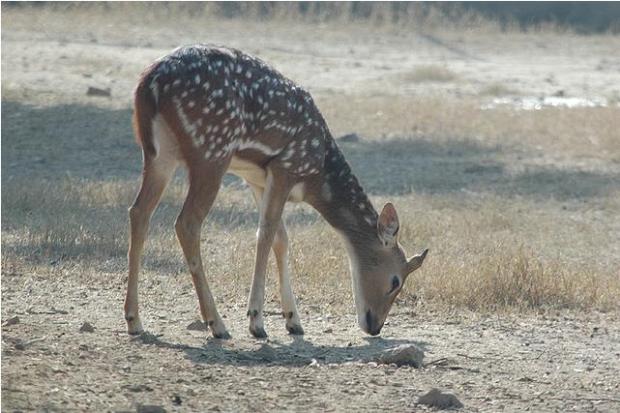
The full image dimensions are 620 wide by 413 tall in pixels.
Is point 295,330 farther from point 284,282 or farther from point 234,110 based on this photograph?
point 234,110

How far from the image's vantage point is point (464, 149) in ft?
62.1

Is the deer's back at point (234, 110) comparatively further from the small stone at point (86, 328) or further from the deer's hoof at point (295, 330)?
the small stone at point (86, 328)

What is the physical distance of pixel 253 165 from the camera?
9.45 meters

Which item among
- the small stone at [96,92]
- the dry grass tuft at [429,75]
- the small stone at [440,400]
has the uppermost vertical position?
the small stone at [440,400]

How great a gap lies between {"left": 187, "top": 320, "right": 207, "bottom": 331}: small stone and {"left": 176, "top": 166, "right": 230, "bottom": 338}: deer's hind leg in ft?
0.72

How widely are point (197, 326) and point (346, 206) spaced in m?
1.35

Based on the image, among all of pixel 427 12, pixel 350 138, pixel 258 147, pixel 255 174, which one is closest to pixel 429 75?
pixel 350 138

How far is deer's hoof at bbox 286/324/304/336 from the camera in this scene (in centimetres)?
955

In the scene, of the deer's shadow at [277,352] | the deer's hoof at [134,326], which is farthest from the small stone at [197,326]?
the deer's hoof at [134,326]

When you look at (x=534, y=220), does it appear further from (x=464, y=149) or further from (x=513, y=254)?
(x=464, y=149)

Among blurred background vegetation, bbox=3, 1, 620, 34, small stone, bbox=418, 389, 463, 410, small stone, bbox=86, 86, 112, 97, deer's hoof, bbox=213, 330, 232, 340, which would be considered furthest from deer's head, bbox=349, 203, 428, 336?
blurred background vegetation, bbox=3, 1, 620, 34

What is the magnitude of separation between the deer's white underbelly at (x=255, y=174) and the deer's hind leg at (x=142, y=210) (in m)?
0.55

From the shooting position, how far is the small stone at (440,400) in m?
7.47

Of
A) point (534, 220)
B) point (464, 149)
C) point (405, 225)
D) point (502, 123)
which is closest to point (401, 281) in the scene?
point (405, 225)
